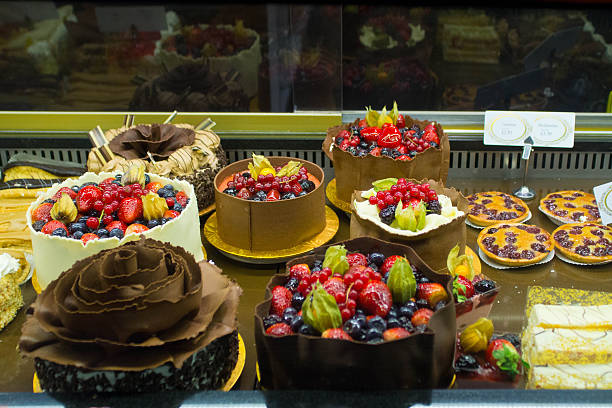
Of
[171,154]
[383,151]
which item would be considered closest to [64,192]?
[171,154]

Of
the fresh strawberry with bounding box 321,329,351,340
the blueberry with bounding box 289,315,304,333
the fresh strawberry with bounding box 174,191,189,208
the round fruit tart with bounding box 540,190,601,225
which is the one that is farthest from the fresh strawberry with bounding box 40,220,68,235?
the round fruit tart with bounding box 540,190,601,225

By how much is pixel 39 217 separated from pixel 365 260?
110 centimetres

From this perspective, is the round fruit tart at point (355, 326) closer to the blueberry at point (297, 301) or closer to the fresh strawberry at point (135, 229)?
the blueberry at point (297, 301)

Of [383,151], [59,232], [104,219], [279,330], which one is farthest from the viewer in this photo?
[383,151]

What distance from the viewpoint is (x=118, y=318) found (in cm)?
131

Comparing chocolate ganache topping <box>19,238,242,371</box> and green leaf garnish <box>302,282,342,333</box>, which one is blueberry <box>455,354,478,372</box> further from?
chocolate ganache topping <box>19,238,242,371</box>

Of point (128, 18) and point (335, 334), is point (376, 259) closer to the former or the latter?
point (335, 334)

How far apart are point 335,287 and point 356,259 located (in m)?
0.21

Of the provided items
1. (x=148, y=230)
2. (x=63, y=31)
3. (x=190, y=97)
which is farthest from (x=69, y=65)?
(x=148, y=230)

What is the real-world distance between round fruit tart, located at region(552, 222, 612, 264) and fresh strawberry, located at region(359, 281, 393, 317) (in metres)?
1.01

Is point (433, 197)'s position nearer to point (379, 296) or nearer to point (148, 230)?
point (379, 296)

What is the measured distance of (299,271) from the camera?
1673mm

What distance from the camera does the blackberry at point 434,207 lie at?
2.11 m

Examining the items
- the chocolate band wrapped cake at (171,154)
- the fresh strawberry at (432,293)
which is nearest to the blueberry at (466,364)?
the fresh strawberry at (432,293)
